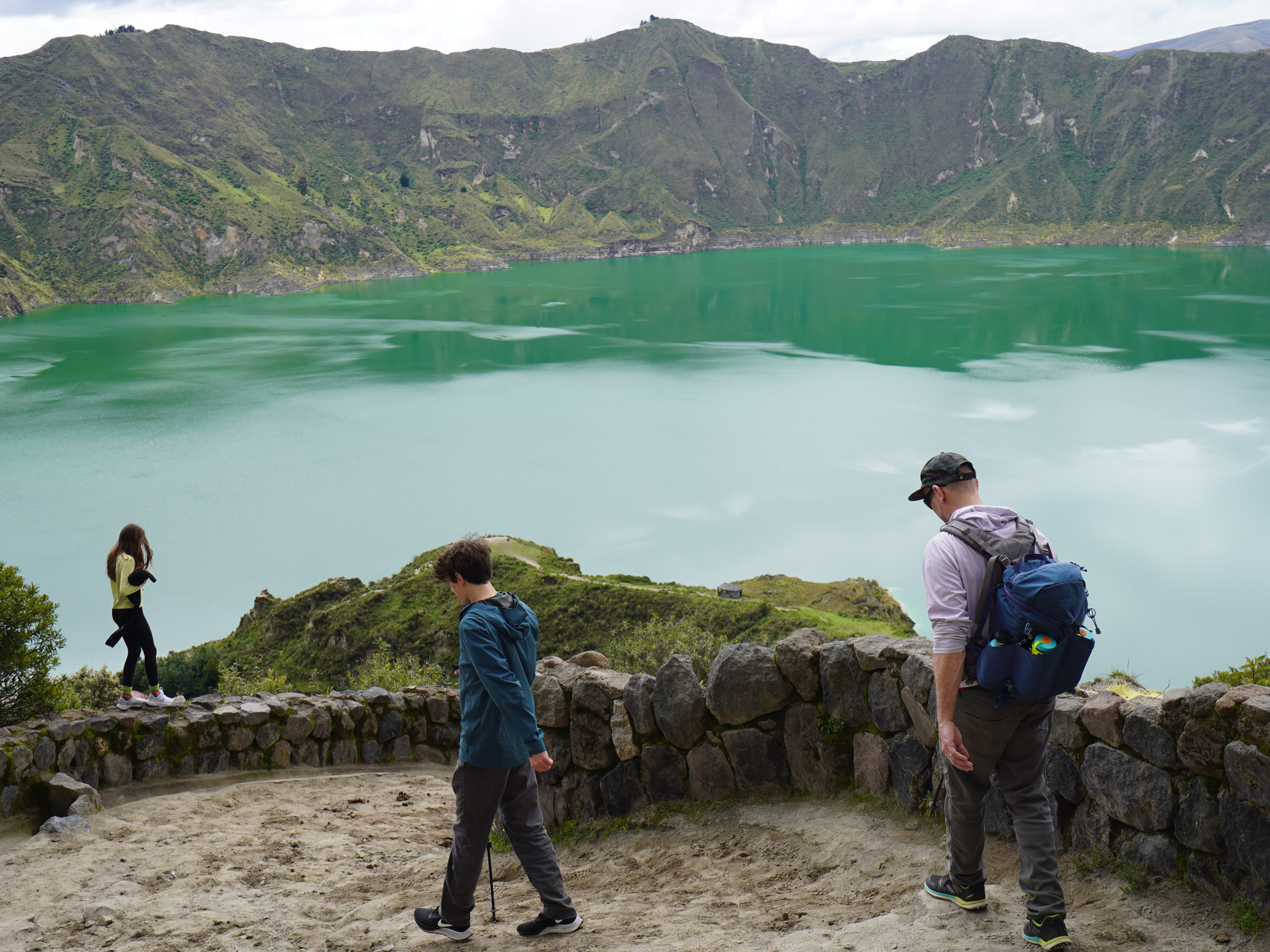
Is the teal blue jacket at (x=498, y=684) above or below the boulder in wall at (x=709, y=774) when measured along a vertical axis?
above

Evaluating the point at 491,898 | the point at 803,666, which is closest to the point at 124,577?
the point at 491,898

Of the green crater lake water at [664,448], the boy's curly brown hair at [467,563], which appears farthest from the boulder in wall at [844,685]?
the green crater lake water at [664,448]

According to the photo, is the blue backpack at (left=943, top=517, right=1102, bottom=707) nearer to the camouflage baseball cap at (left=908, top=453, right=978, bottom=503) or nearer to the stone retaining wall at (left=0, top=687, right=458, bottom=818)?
the camouflage baseball cap at (left=908, top=453, right=978, bottom=503)

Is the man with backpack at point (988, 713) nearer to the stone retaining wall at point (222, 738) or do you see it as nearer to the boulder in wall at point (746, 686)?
the boulder in wall at point (746, 686)

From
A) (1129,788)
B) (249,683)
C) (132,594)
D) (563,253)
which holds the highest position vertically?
(563,253)

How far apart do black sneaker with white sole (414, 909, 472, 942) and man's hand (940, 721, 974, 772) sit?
8.37 feet

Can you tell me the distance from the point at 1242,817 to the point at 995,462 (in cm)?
3552

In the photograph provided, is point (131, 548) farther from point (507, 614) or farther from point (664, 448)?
point (664, 448)

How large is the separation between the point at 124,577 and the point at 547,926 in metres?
5.90

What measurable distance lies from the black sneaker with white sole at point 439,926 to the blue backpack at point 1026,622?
2856 millimetres

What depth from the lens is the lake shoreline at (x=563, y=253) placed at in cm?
12012

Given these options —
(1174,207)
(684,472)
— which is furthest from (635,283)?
(1174,207)

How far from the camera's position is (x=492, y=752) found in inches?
175

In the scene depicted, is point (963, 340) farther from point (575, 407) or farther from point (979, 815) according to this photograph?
point (979, 815)
